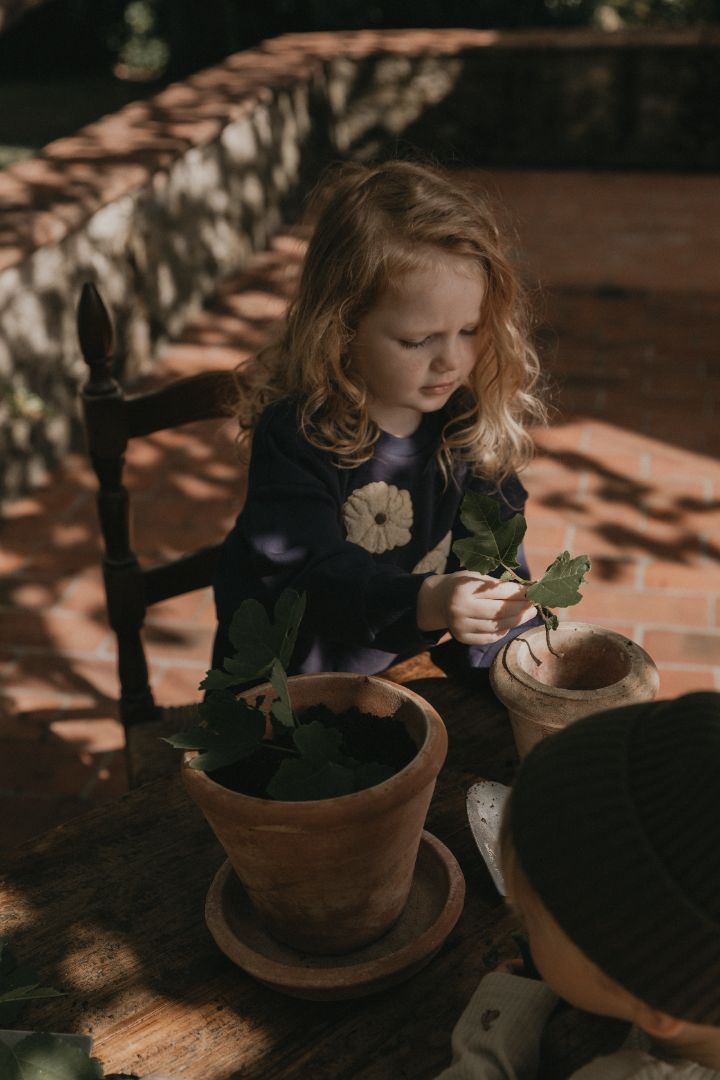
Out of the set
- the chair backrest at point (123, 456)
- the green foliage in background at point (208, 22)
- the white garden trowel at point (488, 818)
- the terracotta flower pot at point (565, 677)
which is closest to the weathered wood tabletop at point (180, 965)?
the white garden trowel at point (488, 818)

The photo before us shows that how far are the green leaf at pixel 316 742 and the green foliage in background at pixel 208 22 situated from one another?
9.79 m

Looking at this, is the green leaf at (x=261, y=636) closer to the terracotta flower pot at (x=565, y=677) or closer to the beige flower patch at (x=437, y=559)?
the terracotta flower pot at (x=565, y=677)

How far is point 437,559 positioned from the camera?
200 cm

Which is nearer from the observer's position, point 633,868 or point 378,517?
point 633,868

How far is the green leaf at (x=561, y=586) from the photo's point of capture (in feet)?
4.13

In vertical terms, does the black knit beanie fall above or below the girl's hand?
above

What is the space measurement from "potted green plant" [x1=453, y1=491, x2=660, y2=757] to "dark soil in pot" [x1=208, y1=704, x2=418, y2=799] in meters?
0.15

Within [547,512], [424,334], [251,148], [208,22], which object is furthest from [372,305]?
[208,22]

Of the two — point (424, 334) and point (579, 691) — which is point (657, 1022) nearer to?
point (579, 691)

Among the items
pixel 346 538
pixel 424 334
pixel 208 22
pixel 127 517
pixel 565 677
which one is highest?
pixel 424 334

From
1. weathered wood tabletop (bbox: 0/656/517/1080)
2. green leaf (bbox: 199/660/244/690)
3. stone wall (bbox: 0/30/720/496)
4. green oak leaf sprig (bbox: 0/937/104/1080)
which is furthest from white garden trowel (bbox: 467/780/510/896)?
stone wall (bbox: 0/30/720/496)

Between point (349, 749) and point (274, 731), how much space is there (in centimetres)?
8

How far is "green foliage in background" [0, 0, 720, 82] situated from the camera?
9.95 meters

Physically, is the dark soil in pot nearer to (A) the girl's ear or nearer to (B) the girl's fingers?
(B) the girl's fingers
